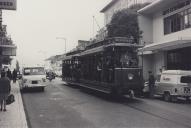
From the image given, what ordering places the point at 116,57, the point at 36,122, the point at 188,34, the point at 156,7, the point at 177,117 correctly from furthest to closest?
the point at 156,7, the point at 188,34, the point at 116,57, the point at 177,117, the point at 36,122

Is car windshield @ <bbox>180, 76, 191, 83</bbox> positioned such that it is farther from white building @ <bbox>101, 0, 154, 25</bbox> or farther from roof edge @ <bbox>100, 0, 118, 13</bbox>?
roof edge @ <bbox>100, 0, 118, 13</bbox>

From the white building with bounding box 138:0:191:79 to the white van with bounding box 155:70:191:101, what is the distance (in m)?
5.83

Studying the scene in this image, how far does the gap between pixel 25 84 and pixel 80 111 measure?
11.1m

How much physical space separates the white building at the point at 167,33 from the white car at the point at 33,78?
8.97 metres

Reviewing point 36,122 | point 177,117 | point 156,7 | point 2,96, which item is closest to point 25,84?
point 2,96

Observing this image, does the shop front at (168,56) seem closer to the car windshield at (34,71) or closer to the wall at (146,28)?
the wall at (146,28)

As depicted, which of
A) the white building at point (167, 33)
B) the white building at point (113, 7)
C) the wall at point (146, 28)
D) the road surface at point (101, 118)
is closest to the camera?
the road surface at point (101, 118)

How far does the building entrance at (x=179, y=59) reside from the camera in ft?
95.1

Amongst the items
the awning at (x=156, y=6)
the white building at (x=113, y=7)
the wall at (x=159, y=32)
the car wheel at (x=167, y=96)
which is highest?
the white building at (x=113, y=7)

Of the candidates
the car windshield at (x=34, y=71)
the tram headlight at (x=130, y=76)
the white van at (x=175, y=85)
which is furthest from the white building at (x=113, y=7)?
the tram headlight at (x=130, y=76)

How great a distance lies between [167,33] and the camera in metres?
33.1

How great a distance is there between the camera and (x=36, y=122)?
1136 centimetres

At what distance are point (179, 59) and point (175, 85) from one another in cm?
1261

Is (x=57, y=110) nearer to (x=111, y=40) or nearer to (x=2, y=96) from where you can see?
(x=2, y=96)
